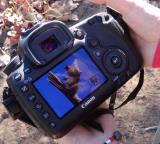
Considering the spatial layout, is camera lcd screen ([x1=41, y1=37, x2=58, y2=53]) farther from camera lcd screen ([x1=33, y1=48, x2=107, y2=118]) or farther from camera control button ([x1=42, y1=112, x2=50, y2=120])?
camera control button ([x1=42, y1=112, x2=50, y2=120])

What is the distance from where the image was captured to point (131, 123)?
6.70 feet

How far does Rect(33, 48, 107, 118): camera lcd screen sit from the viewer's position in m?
1.19

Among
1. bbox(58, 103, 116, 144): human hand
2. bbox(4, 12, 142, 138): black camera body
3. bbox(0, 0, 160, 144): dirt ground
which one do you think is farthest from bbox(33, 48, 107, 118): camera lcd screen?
bbox(0, 0, 160, 144): dirt ground

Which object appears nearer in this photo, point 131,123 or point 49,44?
point 49,44

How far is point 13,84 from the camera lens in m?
1.19

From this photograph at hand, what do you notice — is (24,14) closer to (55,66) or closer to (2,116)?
(2,116)

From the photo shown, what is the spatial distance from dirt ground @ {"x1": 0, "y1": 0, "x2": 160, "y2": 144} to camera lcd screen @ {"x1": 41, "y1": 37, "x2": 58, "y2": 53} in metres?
0.84

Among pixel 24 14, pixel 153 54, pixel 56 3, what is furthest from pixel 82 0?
pixel 153 54

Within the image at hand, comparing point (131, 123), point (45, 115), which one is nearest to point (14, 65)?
point (45, 115)

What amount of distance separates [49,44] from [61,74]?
0.09 metres

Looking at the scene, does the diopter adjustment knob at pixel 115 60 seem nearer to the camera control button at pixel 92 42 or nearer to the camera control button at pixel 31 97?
the camera control button at pixel 92 42

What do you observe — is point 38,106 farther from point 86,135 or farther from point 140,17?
point 140,17

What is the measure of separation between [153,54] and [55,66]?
29 centimetres

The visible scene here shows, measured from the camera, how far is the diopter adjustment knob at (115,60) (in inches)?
49.0
